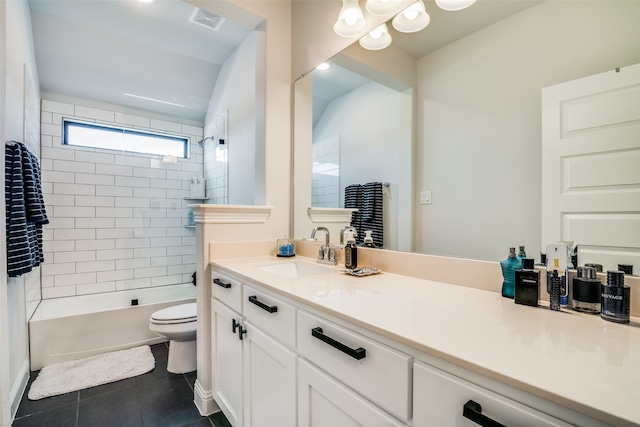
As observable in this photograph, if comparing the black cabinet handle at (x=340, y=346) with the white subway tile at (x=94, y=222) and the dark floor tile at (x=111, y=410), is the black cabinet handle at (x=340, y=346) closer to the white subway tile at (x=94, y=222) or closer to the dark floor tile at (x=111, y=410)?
the dark floor tile at (x=111, y=410)

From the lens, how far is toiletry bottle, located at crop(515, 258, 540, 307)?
90 cm

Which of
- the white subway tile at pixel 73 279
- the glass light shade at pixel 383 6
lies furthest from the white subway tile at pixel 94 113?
the glass light shade at pixel 383 6

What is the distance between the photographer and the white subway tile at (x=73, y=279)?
2930 millimetres

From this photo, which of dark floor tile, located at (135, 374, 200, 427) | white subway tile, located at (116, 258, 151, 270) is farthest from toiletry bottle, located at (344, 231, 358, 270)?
white subway tile, located at (116, 258, 151, 270)

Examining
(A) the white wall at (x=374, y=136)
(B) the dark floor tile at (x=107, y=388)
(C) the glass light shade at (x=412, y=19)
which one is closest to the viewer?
(C) the glass light shade at (x=412, y=19)

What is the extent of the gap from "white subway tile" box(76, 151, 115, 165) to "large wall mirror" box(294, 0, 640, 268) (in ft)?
9.54

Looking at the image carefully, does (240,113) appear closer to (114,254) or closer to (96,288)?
(114,254)

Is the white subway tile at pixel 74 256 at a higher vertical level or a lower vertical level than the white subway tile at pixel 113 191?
lower

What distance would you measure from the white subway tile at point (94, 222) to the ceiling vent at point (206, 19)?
2189 millimetres

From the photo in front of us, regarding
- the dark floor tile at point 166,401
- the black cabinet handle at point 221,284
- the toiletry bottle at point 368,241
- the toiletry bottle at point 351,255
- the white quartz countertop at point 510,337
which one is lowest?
the dark floor tile at point 166,401

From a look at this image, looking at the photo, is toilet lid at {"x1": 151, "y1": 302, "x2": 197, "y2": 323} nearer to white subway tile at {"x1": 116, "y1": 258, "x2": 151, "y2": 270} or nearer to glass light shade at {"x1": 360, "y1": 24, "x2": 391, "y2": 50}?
white subway tile at {"x1": 116, "y1": 258, "x2": 151, "y2": 270}

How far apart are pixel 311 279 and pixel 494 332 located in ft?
2.45

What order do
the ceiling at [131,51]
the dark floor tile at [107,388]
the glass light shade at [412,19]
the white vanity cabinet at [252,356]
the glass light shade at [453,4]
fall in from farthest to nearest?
the ceiling at [131,51]
the dark floor tile at [107,388]
the glass light shade at [412,19]
the glass light shade at [453,4]
the white vanity cabinet at [252,356]

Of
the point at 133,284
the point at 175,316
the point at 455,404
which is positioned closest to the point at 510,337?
the point at 455,404
